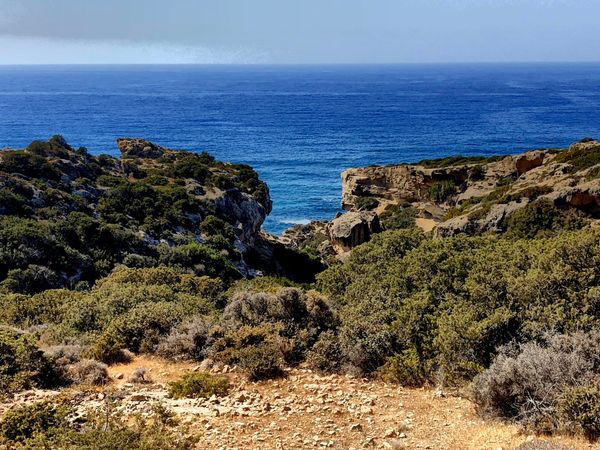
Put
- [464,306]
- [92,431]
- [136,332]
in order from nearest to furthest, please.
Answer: [92,431] < [464,306] < [136,332]

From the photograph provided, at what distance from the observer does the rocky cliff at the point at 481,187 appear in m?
20.8

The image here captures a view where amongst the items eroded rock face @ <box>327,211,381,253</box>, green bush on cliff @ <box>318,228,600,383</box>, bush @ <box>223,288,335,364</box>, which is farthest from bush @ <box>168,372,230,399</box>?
eroded rock face @ <box>327,211,381,253</box>

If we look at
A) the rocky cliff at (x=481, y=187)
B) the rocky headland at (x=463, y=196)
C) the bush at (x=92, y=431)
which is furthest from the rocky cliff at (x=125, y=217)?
the bush at (x=92, y=431)

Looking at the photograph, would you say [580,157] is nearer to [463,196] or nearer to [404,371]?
[463,196]

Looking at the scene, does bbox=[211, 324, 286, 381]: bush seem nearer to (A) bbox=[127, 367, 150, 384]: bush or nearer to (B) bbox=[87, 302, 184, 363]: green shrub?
(A) bbox=[127, 367, 150, 384]: bush

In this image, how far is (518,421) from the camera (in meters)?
6.88

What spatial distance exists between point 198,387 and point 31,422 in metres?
2.56

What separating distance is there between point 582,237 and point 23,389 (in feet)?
35.5

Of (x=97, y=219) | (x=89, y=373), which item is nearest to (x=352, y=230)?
(x=97, y=219)

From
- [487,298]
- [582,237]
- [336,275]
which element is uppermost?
[582,237]

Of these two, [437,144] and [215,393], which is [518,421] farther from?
[437,144]

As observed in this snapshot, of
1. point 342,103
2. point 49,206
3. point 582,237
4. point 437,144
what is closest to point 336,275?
point 582,237

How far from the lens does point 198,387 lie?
332 inches

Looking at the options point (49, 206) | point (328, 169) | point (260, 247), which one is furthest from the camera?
point (328, 169)
